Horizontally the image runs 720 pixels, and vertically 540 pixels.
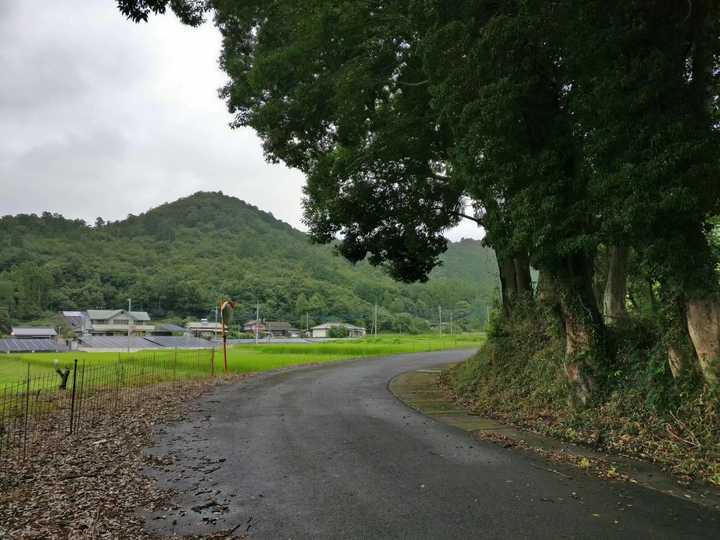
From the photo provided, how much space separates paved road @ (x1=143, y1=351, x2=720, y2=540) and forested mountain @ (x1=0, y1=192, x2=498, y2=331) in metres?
77.1

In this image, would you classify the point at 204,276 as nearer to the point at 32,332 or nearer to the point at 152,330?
the point at 152,330

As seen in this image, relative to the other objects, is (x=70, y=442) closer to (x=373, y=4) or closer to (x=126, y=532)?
(x=126, y=532)

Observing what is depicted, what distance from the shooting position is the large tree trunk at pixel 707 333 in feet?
21.4

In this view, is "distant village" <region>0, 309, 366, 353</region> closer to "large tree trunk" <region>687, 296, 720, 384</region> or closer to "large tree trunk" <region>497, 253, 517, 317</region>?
"large tree trunk" <region>497, 253, 517, 317</region>

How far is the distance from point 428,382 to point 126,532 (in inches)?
501

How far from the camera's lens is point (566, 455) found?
22.0 ft

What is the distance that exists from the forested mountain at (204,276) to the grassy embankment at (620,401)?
73394 mm

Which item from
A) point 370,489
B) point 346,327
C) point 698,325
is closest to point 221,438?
point 370,489

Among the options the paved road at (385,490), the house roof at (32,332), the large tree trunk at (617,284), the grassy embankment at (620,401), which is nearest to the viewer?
the paved road at (385,490)

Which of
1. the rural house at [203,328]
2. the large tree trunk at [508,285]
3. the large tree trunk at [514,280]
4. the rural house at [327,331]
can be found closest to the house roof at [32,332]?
the rural house at [203,328]

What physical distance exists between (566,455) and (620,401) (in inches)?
66.3

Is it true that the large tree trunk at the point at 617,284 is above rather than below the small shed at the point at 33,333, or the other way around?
above

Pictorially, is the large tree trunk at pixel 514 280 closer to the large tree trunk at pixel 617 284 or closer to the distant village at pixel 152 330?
the large tree trunk at pixel 617 284

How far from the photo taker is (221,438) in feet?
27.3
